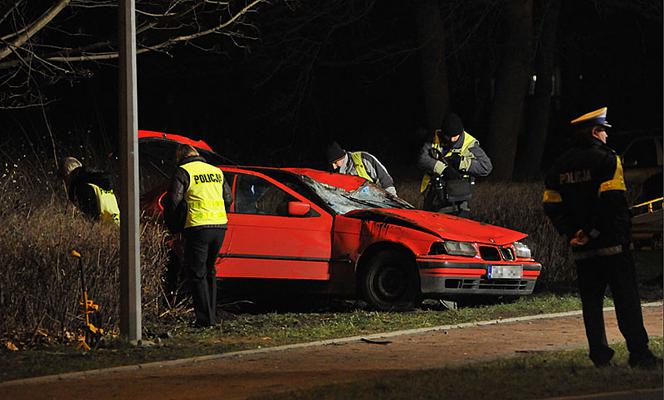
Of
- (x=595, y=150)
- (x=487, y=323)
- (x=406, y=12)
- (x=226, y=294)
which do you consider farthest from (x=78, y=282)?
(x=406, y=12)

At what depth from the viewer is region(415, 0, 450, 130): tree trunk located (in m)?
29.5

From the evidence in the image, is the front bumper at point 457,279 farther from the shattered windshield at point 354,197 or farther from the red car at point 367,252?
the shattered windshield at point 354,197

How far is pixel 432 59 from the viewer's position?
30.1 m

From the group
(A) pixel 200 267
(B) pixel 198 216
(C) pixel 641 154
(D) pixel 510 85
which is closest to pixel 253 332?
(A) pixel 200 267

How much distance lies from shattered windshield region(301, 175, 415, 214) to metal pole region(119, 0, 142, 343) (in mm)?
3438

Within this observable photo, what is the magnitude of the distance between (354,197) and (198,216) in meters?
2.53

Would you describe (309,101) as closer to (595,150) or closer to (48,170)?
(48,170)

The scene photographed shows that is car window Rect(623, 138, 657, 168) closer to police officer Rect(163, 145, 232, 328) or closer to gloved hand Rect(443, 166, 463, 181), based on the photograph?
gloved hand Rect(443, 166, 463, 181)

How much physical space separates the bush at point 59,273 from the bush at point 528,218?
16.3 feet

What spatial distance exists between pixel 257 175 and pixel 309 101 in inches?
835

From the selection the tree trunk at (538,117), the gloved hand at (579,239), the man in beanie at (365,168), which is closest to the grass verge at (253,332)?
the man in beanie at (365,168)

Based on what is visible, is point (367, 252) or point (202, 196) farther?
point (367, 252)

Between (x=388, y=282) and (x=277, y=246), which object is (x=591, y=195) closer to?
(x=388, y=282)

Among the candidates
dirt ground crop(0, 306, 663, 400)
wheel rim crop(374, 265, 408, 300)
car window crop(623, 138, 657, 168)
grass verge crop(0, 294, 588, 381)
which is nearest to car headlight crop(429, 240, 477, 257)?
wheel rim crop(374, 265, 408, 300)
